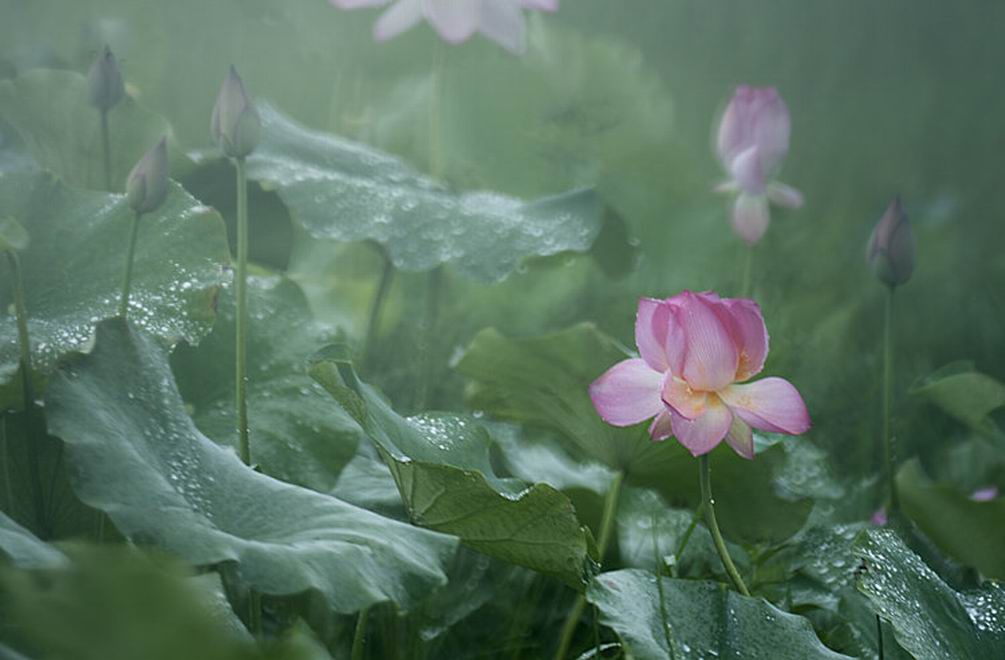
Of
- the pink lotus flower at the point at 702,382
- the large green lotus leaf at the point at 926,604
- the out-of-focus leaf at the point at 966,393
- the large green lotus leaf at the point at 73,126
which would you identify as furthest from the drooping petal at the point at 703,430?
the large green lotus leaf at the point at 73,126

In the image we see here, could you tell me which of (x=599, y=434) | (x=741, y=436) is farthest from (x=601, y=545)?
(x=741, y=436)

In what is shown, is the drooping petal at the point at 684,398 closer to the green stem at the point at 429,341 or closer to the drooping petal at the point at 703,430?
the drooping petal at the point at 703,430

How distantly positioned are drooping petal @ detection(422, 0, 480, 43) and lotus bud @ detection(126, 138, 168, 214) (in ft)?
1.82

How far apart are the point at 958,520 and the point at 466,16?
68cm

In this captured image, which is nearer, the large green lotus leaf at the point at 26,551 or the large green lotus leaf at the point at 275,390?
the large green lotus leaf at the point at 26,551

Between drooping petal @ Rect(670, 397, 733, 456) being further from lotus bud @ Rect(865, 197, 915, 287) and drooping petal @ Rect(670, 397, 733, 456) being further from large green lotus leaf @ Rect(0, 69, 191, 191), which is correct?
large green lotus leaf @ Rect(0, 69, 191, 191)

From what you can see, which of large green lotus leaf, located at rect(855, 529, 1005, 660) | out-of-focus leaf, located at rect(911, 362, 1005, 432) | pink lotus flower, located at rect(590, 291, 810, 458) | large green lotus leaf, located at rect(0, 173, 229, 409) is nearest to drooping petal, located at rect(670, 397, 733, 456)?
pink lotus flower, located at rect(590, 291, 810, 458)

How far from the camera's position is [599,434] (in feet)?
3.26

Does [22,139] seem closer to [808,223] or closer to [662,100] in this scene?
[662,100]

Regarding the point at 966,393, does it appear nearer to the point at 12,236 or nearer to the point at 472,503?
the point at 472,503

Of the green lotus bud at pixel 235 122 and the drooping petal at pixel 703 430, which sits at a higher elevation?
the green lotus bud at pixel 235 122

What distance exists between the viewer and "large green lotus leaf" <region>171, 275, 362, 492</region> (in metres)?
0.99

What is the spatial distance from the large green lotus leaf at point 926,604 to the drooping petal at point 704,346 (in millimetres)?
130

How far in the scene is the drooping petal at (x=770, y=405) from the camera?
0.81 meters
